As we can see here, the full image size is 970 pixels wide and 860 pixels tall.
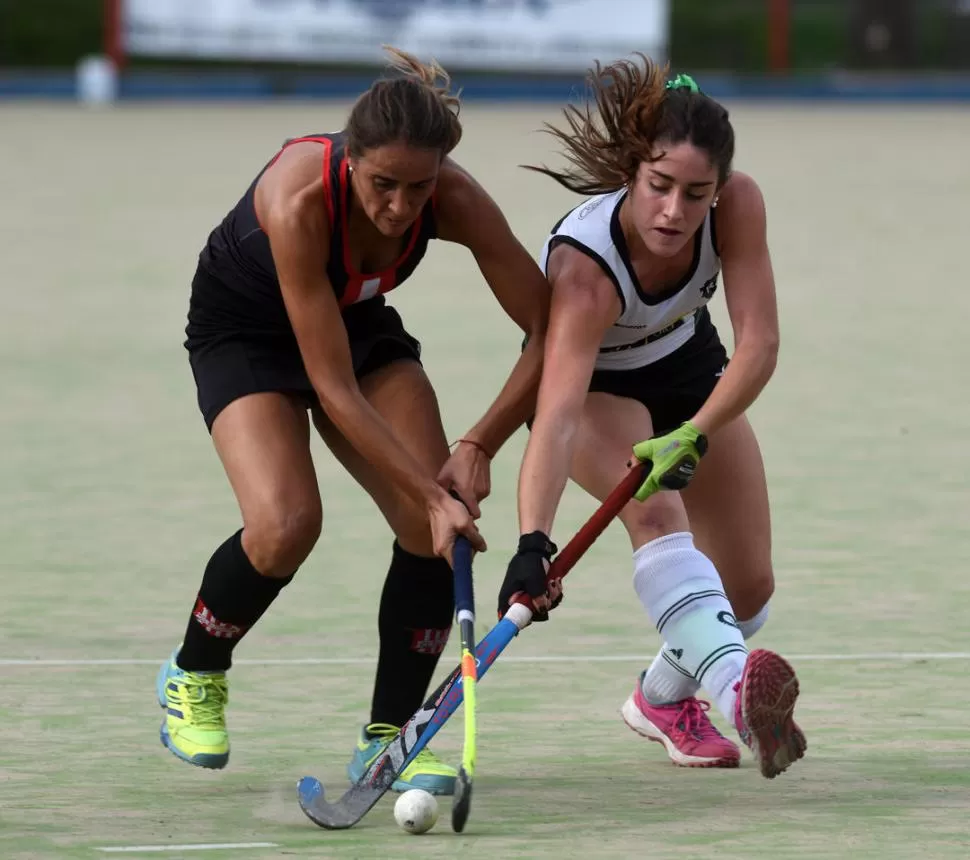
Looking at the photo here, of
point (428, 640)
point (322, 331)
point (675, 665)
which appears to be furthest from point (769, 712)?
point (322, 331)

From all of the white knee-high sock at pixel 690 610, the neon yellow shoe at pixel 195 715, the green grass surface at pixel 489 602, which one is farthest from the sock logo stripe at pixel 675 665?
the neon yellow shoe at pixel 195 715

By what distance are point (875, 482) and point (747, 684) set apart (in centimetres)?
332

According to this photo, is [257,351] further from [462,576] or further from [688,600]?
[688,600]

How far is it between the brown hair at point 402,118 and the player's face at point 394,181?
2 centimetres

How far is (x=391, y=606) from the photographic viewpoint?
405 centimetres

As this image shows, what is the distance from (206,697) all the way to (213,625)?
0.14 meters

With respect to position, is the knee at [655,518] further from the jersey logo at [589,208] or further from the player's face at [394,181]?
the player's face at [394,181]

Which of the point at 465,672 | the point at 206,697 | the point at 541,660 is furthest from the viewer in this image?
the point at 541,660

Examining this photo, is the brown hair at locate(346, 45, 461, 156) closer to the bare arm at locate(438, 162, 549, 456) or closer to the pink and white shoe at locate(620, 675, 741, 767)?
the bare arm at locate(438, 162, 549, 456)

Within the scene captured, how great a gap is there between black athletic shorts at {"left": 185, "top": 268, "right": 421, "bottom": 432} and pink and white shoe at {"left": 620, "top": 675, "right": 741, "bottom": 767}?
0.85m

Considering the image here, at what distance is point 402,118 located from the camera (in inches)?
144

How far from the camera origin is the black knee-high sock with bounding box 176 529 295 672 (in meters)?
3.93

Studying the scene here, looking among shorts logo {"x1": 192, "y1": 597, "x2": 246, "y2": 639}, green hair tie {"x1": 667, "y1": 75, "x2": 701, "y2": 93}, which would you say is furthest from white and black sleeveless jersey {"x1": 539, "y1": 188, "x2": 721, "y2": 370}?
shorts logo {"x1": 192, "y1": 597, "x2": 246, "y2": 639}

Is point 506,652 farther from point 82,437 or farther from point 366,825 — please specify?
point 82,437
